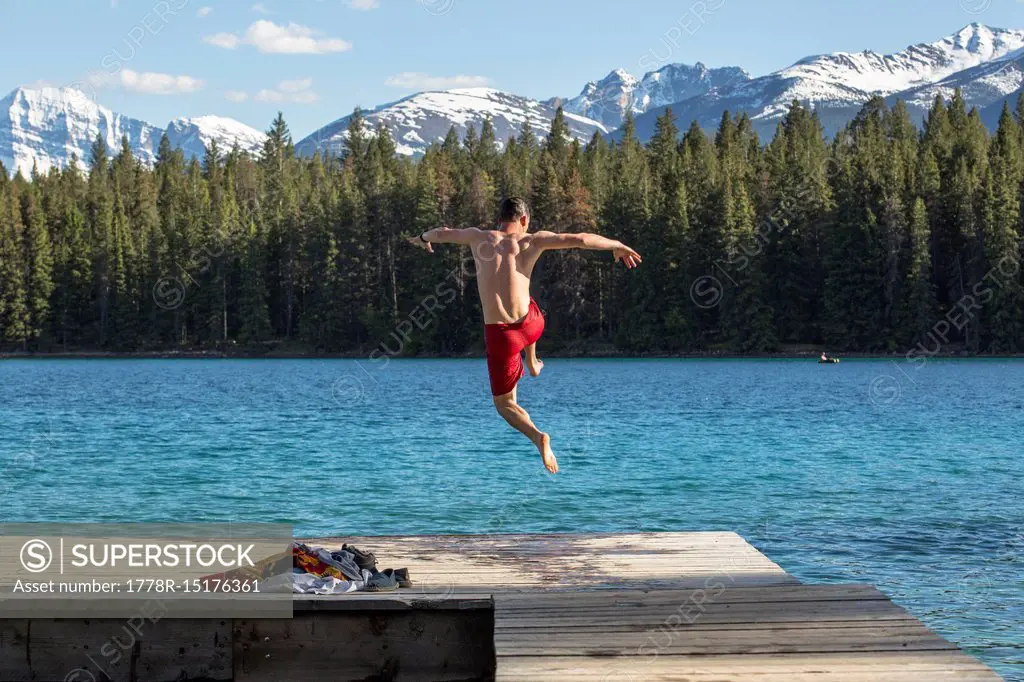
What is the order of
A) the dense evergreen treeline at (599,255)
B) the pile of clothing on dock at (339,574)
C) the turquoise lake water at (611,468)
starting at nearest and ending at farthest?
the pile of clothing on dock at (339,574), the turquoise lake water at (611,468), the dense evergreen treeline at (599,255)

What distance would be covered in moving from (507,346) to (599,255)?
85.7 m

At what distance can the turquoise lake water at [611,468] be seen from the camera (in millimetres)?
16719

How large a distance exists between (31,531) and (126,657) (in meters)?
4.94

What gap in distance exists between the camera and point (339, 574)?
9109 millimetres

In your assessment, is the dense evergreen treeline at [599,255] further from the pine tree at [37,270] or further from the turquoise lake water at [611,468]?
the turquoise lake water at [611,468]

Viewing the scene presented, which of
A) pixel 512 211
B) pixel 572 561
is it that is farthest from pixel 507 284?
pixel 572 561

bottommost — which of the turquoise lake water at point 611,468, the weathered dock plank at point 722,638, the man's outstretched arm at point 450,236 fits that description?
the turquoise lake water at point 611,468

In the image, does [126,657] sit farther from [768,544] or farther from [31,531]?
[768,544]

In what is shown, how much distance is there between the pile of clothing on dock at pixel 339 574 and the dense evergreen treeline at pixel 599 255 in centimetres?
8035

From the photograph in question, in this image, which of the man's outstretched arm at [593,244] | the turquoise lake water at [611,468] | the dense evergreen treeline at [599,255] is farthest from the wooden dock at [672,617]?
the dense evergreen treeline at [599,255]

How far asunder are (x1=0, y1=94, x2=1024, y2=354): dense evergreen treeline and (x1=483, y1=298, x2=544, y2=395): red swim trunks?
79314 millimetres

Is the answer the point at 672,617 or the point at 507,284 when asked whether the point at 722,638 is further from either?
the point at 507,284

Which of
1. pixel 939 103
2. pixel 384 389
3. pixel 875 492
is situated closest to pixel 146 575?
pixel 875 492

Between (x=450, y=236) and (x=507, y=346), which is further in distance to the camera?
(x=507, y=346)
